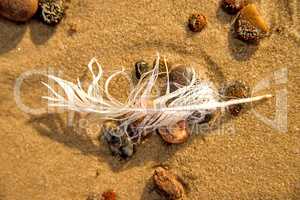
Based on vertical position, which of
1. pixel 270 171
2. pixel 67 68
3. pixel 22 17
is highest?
pixel 22 17

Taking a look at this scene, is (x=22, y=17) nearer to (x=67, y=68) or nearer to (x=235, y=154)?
(x=67, y=68)

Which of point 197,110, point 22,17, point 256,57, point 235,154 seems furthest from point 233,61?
point 22,17

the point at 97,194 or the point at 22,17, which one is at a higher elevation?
the point at 22,17

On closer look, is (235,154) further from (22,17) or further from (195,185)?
(22,17)

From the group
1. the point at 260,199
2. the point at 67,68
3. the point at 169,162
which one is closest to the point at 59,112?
the point at 67,68

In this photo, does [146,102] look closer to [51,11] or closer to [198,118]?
[198,118]

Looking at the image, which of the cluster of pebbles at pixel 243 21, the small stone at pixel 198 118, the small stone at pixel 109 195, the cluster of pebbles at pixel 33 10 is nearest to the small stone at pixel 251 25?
the cluster of pebbles at pixel 243 21
